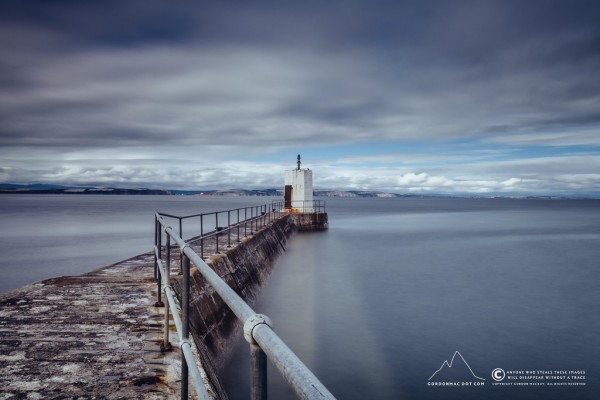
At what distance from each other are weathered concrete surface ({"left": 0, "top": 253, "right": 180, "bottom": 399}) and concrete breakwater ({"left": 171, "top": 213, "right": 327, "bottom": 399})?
652mm

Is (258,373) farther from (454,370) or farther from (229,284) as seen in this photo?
(229,284)

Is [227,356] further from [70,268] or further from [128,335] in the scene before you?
[70,268]

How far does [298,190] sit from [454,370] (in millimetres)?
27142

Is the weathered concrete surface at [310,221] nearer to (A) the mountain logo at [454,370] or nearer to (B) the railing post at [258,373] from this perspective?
(A) the mountain logo at [454,370]

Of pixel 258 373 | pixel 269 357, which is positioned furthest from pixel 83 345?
pixel 269 357

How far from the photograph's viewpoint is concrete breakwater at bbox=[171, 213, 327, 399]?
22.4 feet

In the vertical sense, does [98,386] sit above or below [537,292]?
above

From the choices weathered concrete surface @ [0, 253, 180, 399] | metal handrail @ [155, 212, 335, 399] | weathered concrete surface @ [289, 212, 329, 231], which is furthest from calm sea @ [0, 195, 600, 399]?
weathered concrete surface @ [289, 212, 329, 231]

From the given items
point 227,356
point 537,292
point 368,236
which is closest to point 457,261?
point 537,292

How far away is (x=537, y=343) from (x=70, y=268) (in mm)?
20083

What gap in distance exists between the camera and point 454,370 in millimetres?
8711

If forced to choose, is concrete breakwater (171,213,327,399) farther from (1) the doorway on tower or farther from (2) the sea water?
(1) the doorway on tower

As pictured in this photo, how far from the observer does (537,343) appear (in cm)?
1034

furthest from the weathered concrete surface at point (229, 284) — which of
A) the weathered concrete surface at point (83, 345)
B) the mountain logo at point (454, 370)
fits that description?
the mountain logo at point (454, 370)
